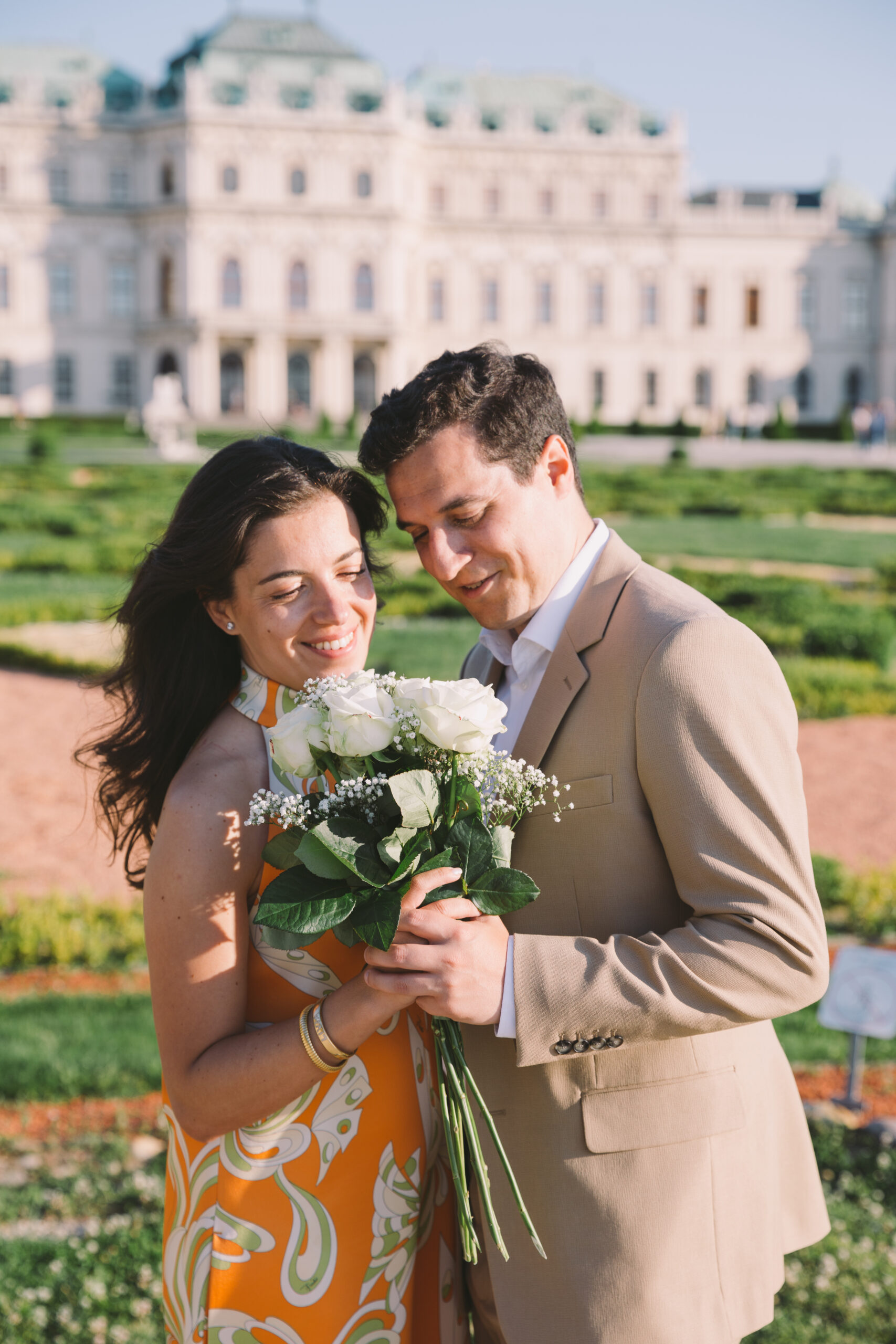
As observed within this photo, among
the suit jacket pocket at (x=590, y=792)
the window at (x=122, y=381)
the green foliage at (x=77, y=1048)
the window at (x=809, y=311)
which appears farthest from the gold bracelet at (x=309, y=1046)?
the window at (x=809, y=311)

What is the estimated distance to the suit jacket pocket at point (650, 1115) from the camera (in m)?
1.70

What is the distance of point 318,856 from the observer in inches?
56.1

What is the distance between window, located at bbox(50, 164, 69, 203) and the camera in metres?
43.5

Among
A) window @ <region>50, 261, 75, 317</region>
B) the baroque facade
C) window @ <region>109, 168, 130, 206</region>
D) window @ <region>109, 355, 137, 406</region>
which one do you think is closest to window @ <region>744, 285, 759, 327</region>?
the baroque facade

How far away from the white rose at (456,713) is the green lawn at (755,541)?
10.4 meters

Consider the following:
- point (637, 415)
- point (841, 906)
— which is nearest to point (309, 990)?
point (841, 906)

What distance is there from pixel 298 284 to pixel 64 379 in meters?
Answer: 9.46

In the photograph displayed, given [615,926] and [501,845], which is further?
[615,926]

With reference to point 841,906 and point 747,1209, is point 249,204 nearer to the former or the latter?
point 841,906

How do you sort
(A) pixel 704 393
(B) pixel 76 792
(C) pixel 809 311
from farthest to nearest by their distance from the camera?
(C) pixel 809 311 < (A) pixel 704 393 < (B) pixel 76 792

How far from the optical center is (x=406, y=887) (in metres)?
1.47

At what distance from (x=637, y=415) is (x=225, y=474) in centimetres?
4396

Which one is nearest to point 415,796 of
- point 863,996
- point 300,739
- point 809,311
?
point 300,739

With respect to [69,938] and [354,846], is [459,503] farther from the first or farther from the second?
[69,938]
